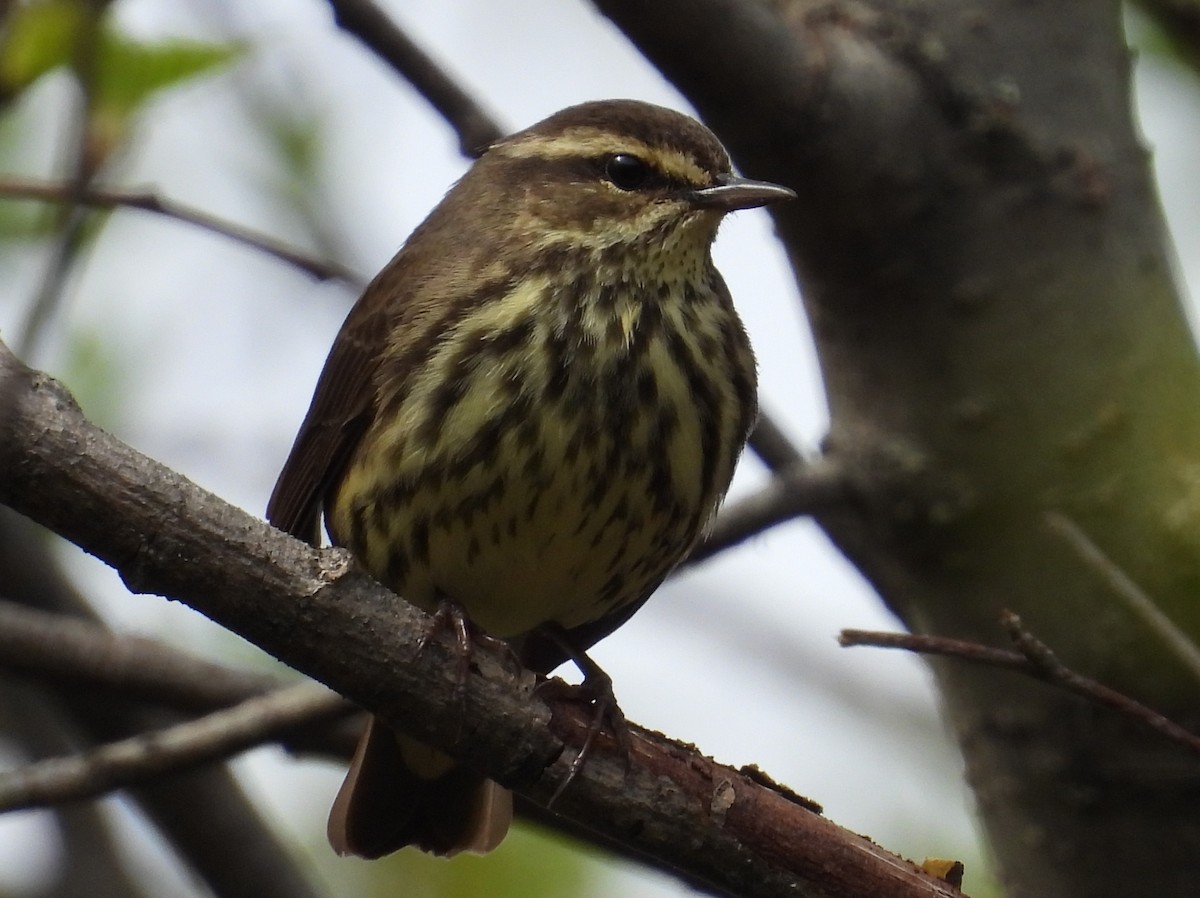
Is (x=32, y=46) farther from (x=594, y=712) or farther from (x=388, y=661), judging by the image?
(x=594, y=712)

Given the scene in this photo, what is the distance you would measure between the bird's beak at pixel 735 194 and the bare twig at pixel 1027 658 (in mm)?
1528

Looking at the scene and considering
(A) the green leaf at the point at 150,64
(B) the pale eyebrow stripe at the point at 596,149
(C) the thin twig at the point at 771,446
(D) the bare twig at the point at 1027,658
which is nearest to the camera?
(D) the bare twig at the point at 1027,658

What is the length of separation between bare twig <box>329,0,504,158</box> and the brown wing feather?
0.57 m

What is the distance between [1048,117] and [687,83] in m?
1.07

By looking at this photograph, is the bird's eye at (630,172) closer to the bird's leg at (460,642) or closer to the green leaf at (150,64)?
the green leaf at (150,64)

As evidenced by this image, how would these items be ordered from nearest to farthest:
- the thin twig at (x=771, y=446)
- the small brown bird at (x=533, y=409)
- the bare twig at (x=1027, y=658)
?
the bare twig at (x=1027, y=658) < the small brown bird at (x=533, y=409) < the thin twig at (x=771, y=446)

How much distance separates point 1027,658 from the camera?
3.21 metres

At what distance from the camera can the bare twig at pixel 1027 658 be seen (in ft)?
10.3

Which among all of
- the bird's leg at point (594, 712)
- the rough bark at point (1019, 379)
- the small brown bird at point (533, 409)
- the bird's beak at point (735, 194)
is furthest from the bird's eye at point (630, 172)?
the bird's leg at point (594, 712)

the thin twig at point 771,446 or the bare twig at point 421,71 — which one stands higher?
the bare twig at point 421,71

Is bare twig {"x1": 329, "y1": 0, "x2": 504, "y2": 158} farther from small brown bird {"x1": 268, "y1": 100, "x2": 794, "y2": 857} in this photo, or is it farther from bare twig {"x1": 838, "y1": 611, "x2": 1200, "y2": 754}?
bare twig {"x1": 838, "y1": 611, "x2": 1200, "y2": 754}

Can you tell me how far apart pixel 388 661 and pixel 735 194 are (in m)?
1.84

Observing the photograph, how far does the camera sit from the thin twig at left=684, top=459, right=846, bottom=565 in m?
4.70

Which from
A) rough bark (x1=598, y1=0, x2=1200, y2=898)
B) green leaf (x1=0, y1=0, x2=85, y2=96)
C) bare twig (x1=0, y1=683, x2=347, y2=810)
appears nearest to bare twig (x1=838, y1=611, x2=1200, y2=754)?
rough bark (x1=598, y1=0, x2=1200, y2=898)
